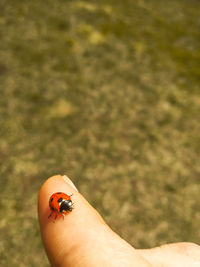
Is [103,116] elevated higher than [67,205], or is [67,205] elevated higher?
[67,205]

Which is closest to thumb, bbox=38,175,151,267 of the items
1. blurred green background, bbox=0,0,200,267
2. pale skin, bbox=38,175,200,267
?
pale skin, bbox=38,175,200,267

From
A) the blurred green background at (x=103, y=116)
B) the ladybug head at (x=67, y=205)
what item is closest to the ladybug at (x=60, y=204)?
the ladybug head at (x=67, y=205)

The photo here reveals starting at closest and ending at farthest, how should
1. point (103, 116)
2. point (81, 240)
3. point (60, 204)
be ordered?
point (81, 240), point (60, 204), point (103, 116)

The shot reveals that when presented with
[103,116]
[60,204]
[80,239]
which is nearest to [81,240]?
[80,239]

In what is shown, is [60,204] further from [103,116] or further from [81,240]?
[103,116]

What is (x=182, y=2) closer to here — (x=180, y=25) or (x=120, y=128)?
(x=180, y=25)

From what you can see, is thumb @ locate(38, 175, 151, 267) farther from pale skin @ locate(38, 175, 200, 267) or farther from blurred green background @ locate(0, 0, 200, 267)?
blurred green background @ locate(0, 0, 200, 267)
